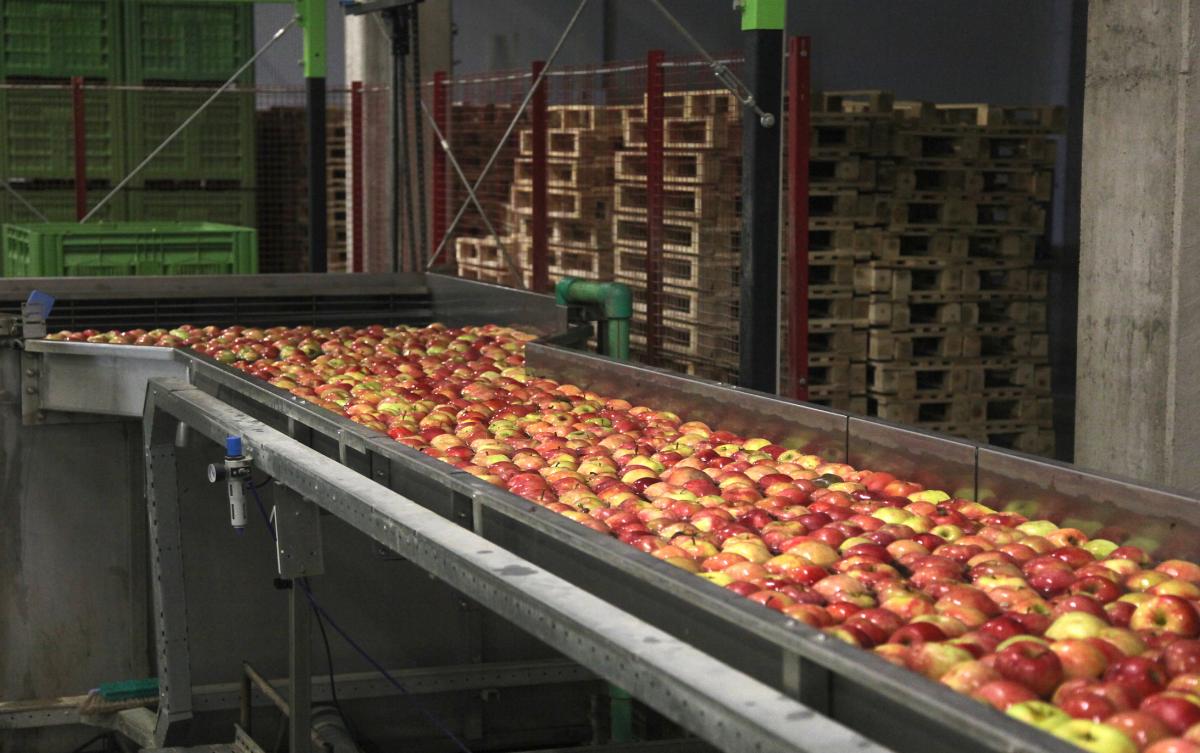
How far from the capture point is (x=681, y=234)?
306 inches

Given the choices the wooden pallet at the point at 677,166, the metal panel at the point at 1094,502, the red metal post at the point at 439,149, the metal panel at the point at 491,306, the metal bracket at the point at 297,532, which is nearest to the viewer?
the metal panel at the point at 1094,502

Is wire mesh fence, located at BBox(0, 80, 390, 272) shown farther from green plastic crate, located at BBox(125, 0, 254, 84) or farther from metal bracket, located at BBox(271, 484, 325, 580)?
metal bracket, located at BBox(271, 484, 325, 580)

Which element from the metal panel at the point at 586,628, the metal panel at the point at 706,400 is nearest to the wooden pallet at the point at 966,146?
the metal panel at the point at 706,400

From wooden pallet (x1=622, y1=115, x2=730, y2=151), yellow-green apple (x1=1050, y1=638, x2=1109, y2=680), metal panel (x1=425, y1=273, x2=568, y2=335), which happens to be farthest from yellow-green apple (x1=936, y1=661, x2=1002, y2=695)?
wooden pallet (x1=622, y1=115, x2=730, y2=151)

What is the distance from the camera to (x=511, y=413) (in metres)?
4.63

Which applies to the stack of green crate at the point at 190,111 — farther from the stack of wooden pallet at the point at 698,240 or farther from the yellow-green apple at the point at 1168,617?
the yellow-green apple at the point at 1168,617

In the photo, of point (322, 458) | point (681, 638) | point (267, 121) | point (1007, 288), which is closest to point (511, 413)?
point (322, 458)

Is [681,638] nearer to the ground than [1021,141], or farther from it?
nearer to the ground

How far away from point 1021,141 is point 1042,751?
282 inches

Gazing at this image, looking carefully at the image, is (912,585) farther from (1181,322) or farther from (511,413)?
(1181,322)

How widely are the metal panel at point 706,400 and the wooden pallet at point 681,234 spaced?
6.02 ft

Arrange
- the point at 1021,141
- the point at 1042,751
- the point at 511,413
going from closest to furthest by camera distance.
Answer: the point at 1042,751 → the point at 511,413 → the point at 1021,141

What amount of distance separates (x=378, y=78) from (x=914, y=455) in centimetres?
903

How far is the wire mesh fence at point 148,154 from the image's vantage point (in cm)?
1091
